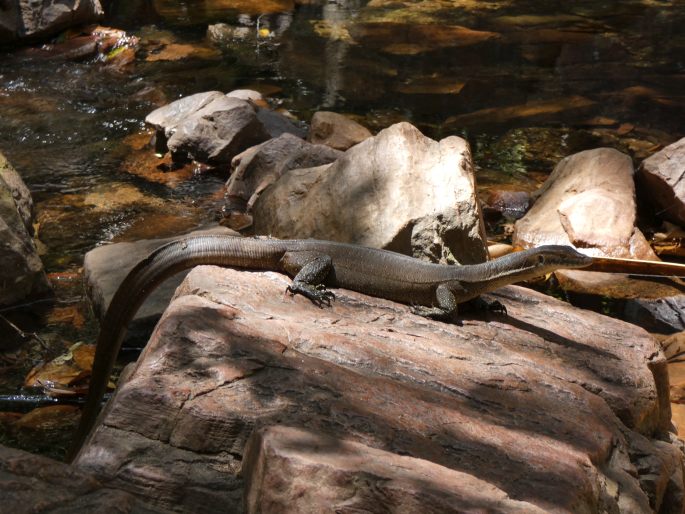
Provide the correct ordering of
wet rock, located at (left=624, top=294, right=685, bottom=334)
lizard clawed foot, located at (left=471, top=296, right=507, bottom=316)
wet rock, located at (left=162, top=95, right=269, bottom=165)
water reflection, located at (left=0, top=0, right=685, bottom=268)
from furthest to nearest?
water reflection, located at (left=0, top=0, right=685, bottom=268), wet rock, located at (left=162, top=95, right=269, bottom=165), wet rock, located at (left=624, top=294, right=685, bottom=334), lizard clawed foot, located at (left=471, top=296, right=507, bottom=316)

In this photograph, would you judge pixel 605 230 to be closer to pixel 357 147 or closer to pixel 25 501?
pixel 357 147

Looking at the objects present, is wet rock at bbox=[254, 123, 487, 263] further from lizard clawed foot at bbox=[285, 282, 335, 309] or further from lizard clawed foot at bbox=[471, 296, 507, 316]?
lizard clawed foot at bbox=[285, 282, 335, 309]

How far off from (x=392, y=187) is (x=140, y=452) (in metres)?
3.43

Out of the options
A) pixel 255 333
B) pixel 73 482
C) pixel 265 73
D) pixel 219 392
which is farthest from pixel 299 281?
pixel 265 73

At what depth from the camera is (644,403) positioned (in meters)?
4.25

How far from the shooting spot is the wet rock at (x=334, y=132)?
9.47 metres

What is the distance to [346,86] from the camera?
12.7 m

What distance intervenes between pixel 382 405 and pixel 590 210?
5.06 metres

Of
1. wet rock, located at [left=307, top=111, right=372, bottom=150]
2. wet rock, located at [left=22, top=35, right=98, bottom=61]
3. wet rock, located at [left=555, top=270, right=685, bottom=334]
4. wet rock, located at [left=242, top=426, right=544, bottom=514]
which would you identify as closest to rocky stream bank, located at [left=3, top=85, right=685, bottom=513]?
wet rock, located at [left=242, top=426, right=544, bottom=514]

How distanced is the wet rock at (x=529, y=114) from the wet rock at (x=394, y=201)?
502cm

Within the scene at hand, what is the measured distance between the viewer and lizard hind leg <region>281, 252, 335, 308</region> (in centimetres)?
470

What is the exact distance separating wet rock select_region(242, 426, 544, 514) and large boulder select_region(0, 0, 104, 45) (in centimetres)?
1220

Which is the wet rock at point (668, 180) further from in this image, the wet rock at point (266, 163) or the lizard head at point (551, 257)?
the lizard head at point (551, 257)

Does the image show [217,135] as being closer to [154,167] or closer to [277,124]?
[154,167]
